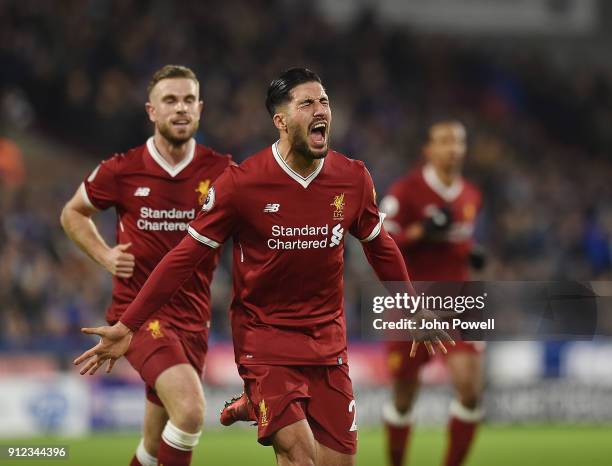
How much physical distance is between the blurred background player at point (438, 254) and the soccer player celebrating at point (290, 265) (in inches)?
114

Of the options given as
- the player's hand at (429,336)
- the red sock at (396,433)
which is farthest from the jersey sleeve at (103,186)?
the red sock at (396,433)

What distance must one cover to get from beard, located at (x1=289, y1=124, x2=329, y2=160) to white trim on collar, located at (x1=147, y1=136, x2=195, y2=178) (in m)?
1.42

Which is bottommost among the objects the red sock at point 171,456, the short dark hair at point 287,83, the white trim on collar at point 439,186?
the red sock at point 171,456

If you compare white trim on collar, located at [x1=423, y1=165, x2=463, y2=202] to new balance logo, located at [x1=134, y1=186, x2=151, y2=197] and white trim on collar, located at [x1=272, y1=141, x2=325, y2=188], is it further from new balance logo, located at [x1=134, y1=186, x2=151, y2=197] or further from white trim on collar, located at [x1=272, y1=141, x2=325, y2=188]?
white trim on collar, located at [x1=272, y1=141, x2=325, y2=188]

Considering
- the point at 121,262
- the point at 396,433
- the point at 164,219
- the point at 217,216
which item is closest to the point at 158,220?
the point at 164,219

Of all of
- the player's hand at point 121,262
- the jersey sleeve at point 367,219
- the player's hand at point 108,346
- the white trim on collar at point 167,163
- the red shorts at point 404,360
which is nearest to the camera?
the player's hand at point 108,346

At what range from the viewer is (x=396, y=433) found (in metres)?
8.83

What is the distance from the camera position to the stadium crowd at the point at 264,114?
1334cm

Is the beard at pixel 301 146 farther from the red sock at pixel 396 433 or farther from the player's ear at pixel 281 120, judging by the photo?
the red sock at pixel 396 433

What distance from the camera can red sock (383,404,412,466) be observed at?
8.83 m

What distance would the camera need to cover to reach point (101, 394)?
497 inches

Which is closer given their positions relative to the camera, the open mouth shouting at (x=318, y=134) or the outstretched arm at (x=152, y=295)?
the outstretched arm at (x=152, y=295)

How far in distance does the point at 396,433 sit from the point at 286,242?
360 centimetres

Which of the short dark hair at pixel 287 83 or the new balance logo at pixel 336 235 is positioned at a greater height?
the short dark hair at pixel 287 83
